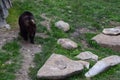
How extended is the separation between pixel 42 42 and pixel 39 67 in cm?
207

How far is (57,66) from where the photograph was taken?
10.1m

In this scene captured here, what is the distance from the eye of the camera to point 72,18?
15.0 meters

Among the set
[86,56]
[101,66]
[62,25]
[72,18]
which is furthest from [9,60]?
[72,18]

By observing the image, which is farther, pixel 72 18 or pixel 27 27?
pixel 72 18

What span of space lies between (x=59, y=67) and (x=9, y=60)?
5.47 ft

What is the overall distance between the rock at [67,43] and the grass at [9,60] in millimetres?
1322

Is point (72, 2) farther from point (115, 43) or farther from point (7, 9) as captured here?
point (115, 43)

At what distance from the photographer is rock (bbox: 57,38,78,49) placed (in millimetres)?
11914

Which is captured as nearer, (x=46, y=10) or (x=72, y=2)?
(x=46, y=10)

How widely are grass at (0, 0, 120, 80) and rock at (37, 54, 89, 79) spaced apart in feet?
0.71

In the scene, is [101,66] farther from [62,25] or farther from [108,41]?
[62,25]

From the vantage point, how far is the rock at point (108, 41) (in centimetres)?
1238

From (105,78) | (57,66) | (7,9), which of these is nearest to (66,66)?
(57,66)

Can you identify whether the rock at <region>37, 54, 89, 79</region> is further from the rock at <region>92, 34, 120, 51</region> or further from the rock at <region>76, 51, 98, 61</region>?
the rock at <region>92, 34, 120, 51</region>
